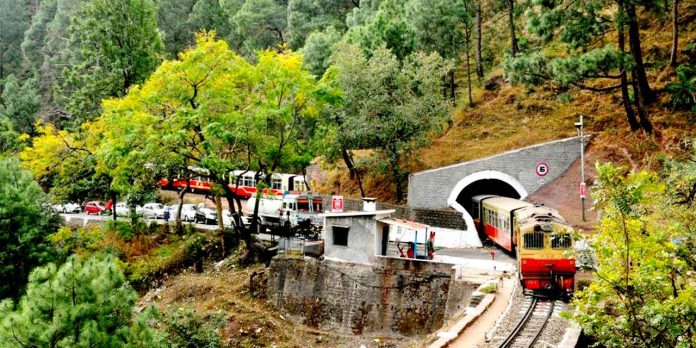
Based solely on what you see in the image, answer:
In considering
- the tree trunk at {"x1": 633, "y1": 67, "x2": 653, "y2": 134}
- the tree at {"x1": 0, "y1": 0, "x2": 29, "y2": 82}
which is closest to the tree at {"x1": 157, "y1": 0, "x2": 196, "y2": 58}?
the tree at {"x1": 0, "y1": 0, "x2": 29, "y2": 82}

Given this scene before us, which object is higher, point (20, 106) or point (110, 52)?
point (20, 106)

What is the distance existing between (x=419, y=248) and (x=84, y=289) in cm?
1306

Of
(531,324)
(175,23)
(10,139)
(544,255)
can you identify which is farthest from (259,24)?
(531,324)

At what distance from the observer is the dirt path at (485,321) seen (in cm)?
1439

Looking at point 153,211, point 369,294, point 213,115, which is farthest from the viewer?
point 153,211

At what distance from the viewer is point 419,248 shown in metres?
22.4

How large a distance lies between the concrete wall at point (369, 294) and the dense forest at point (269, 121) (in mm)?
3328

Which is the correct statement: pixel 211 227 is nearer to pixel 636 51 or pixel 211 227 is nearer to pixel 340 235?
pixel 340 235

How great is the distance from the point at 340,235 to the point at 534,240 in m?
7.61

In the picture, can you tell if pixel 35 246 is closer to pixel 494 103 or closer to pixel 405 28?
pixel 405 28

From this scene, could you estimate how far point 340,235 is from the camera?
72.4 feet

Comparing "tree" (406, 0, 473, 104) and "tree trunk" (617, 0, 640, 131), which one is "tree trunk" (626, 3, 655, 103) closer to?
"tree trunk" (617, 0, 640, 131)

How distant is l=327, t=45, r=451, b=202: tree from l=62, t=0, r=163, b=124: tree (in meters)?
11.1

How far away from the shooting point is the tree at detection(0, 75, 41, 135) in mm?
48719
